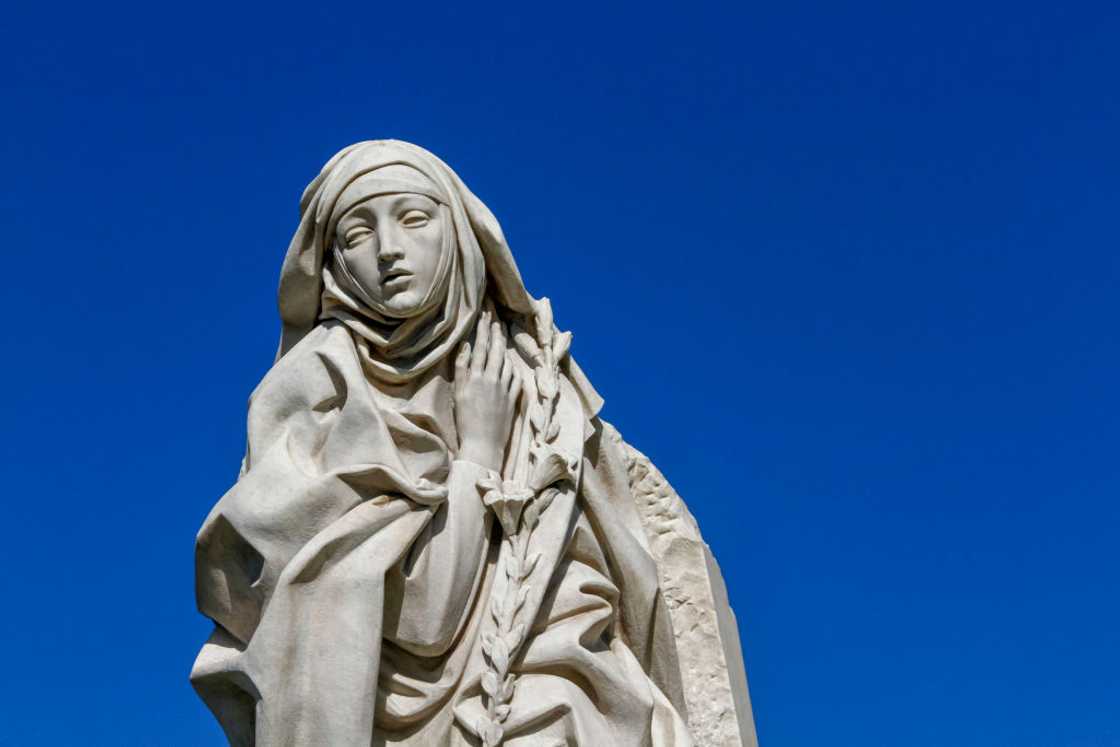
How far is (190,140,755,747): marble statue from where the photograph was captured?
570 centimetres

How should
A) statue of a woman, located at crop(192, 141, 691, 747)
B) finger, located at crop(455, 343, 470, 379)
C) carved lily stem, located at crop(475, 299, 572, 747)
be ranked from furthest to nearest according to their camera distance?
1. finger, located at crop(455, 343, 470, 379)
2. carved lily stem, located at crop(475, 299, 572, 747)
3. statue of a woman, located at crop(192, 141, 691, 747)

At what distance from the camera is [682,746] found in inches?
246

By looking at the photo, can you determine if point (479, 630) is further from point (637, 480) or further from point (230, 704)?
point (637, 480)

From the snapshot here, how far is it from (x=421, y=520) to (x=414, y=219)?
1361mm

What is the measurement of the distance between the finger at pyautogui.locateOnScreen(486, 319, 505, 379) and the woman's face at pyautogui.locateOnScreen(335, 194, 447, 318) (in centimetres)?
46

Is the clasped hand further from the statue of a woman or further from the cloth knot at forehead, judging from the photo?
the cloth knot at forehead

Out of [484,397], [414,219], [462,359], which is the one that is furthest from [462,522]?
[414,219]

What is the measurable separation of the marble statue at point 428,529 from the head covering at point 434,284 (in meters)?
0.01

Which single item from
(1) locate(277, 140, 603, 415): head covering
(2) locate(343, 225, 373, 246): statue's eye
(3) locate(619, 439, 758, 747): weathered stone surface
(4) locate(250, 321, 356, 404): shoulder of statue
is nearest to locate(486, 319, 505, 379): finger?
(1) locate(277, 140, 603, 415): head covering

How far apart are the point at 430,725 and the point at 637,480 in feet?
6.41

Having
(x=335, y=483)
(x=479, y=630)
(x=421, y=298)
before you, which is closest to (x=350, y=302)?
(x=421, y=298)

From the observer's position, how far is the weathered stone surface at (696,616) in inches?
272

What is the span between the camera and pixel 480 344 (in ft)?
21.6

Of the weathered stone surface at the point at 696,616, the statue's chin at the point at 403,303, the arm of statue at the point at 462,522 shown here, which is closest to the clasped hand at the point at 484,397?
the arm of statue at the point at 462,522
